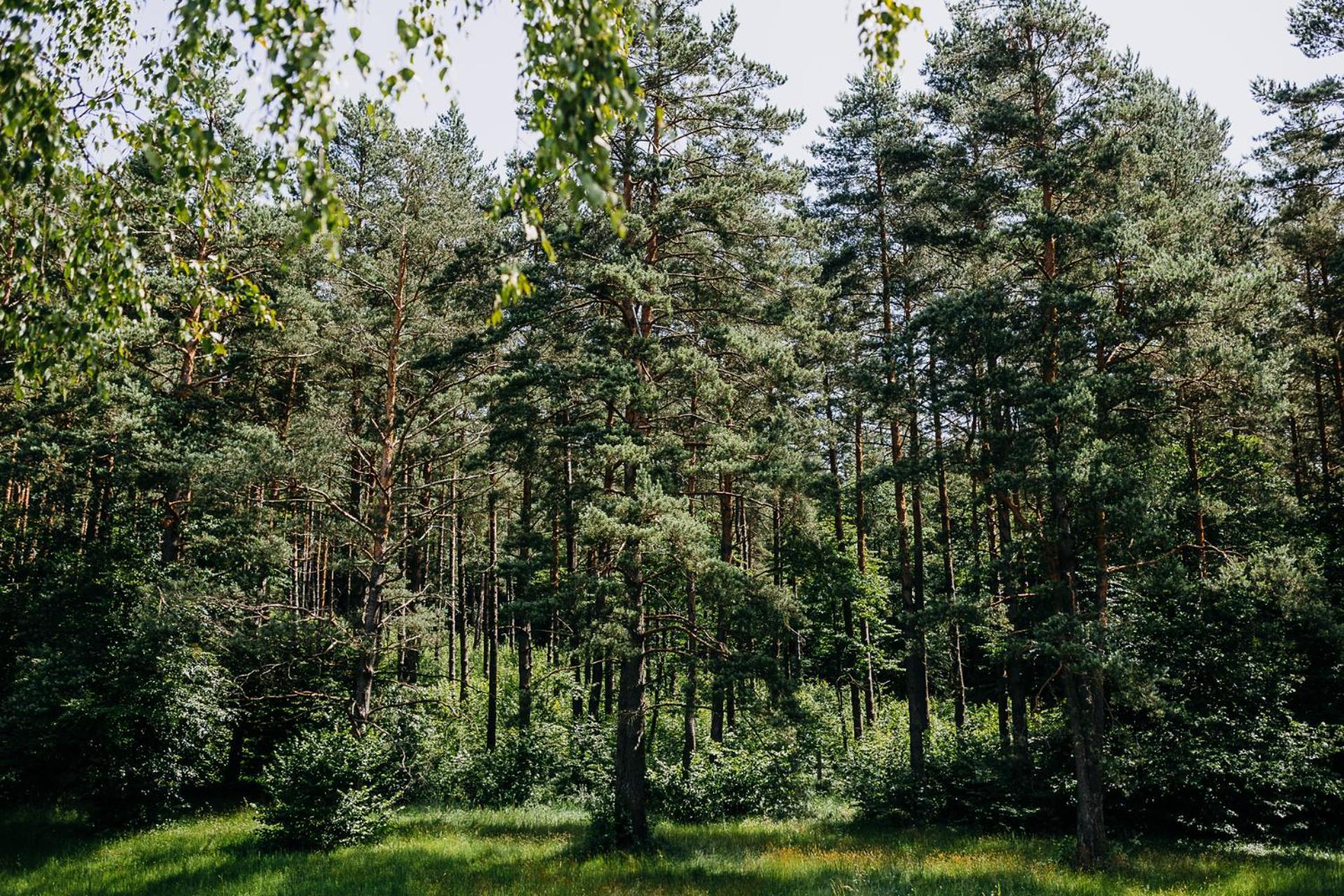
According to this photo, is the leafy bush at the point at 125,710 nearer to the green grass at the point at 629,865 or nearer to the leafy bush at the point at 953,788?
the green grass at the point at 629,865

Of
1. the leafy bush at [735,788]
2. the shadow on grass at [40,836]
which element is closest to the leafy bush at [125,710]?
the shadow on grass at [40,836]

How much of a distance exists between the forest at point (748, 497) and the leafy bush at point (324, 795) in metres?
0.08

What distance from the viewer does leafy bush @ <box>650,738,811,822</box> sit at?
17562 millimetres

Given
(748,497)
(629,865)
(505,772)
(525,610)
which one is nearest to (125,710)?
(525,610)

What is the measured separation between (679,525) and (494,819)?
9.56m

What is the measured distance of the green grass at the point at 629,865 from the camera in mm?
10805

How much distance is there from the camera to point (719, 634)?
15.6 m

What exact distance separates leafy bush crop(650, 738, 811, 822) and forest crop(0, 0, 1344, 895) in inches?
4.3

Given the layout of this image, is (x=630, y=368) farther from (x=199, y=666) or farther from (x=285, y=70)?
(x=199, y=666)

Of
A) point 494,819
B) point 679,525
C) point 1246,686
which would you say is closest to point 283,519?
point 494,819

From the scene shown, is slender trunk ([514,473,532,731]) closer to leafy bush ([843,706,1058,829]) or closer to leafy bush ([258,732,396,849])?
leafy bush ([258,732,396,849])

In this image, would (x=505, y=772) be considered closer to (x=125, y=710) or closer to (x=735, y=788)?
(x=735, y=788)

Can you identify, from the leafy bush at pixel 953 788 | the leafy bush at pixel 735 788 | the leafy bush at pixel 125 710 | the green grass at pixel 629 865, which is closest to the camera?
the green grass at pixel 629 865

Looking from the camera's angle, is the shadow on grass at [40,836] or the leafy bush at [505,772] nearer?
the shadow on grass at [40,836]
